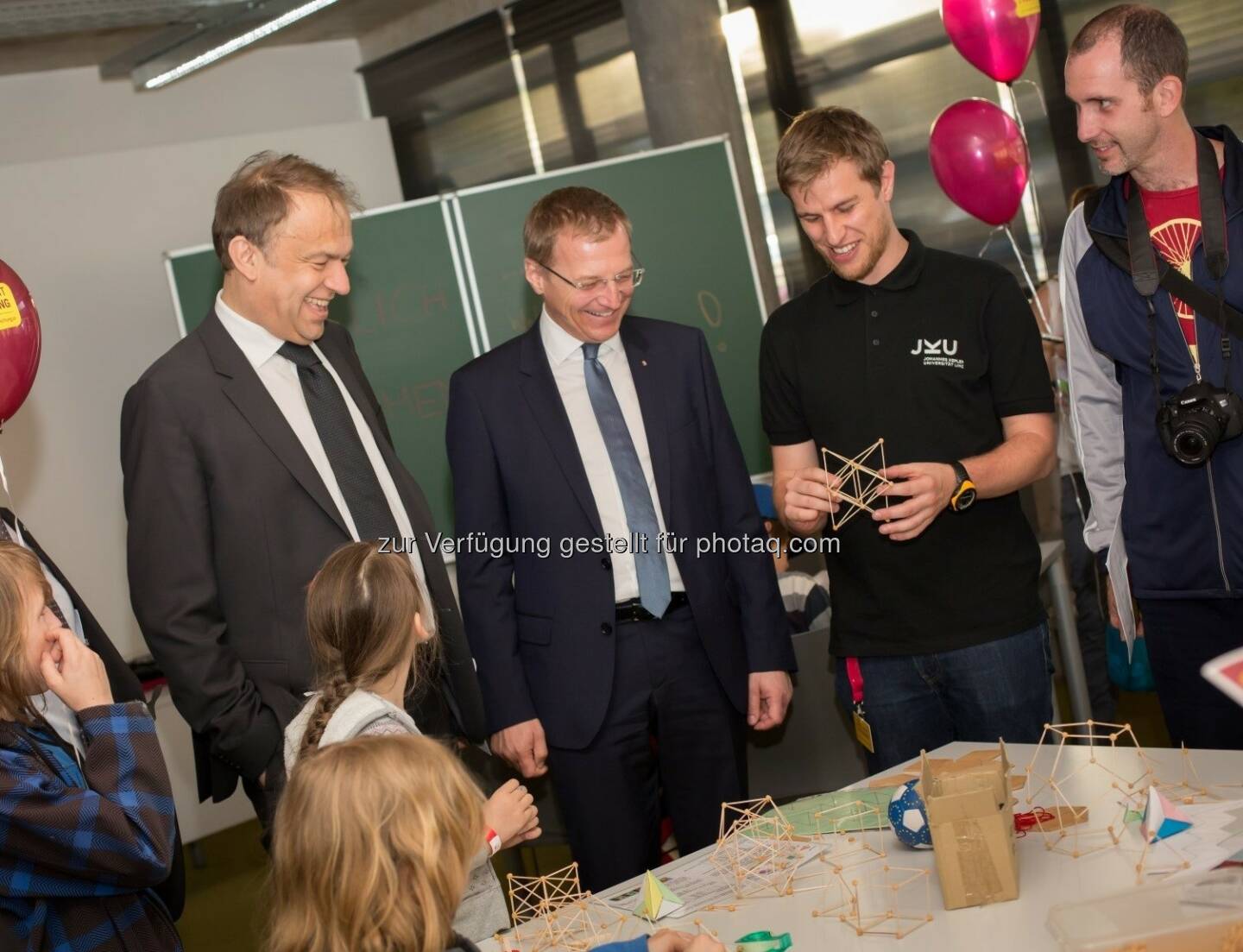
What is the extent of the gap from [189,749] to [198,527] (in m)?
3.52

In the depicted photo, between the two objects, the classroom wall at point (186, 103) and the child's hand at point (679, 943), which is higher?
the classroom wall at point (186, 103)

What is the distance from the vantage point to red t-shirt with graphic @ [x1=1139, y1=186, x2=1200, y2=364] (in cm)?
247

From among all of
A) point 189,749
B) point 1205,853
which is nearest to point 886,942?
point 1205,853

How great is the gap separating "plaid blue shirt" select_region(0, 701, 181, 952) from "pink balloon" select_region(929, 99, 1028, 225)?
3242 mm

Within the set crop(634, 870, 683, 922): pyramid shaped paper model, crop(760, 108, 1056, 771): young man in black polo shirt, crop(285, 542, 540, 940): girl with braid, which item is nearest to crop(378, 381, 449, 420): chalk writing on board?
crop(760, 108, 1056, 771): young man in black polo shirt

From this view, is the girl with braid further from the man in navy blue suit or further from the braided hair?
the man in navy blue suit

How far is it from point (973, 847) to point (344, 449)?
1.68 metres

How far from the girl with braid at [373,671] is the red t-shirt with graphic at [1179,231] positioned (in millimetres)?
1475

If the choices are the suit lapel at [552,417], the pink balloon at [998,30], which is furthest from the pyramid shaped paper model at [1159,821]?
the pink balloon at [998,30]

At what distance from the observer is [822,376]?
2.90 metres

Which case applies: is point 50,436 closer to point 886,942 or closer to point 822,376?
point 822,376

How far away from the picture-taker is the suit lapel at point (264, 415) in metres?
2.80

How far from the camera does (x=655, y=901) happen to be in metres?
1.93

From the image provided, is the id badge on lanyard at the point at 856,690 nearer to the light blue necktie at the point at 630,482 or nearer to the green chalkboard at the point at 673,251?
the light blue necktie at the point at 630,482
